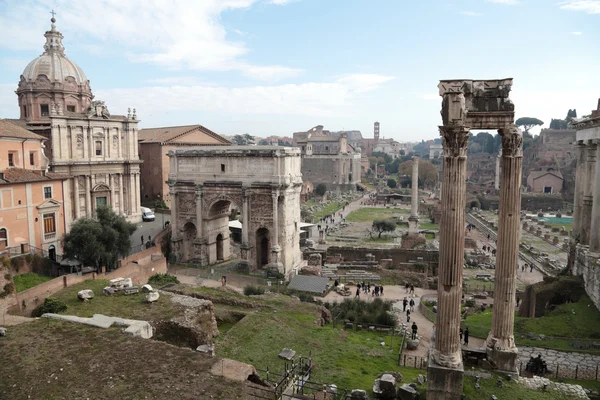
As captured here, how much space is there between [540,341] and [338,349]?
6.33 meters

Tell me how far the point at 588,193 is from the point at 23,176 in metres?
26.1

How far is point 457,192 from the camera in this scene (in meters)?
8.30

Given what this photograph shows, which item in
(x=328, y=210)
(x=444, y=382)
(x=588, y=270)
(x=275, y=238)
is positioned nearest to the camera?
(x=444, y=382)

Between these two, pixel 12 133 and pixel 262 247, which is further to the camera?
pixel 262 247

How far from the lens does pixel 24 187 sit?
20062 millimetres

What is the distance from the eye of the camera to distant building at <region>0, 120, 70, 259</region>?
1941 cm

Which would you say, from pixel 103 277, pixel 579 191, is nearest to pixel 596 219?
pixel 579 191

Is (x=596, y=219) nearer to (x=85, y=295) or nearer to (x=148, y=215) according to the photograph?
(x=85, y=295)

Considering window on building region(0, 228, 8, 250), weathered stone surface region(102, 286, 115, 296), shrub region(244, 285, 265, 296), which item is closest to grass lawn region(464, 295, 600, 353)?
shrub region(244, 285, 265, 296)

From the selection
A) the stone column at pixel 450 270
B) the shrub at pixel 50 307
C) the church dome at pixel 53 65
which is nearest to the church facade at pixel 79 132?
the church dome at pixel 53 65

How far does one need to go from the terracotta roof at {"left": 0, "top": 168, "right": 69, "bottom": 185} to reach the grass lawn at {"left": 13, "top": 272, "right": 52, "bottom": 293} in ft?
14.0

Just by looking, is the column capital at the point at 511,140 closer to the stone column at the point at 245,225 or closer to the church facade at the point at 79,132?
the stone column at the point at 245,225

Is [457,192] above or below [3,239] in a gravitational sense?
above

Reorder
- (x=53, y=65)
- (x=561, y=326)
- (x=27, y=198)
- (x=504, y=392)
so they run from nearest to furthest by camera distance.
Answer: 1. (x=504, y=392)
2. (x=561, y=326)
3. (x=27, y=198)
4. (x=53, y=65)
